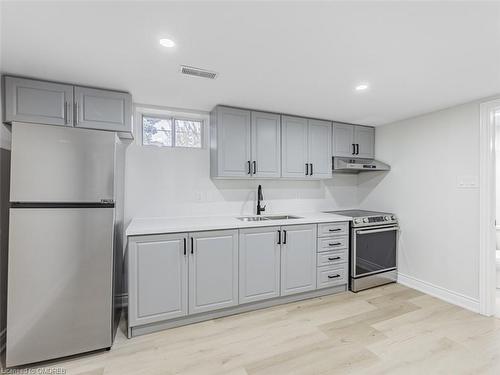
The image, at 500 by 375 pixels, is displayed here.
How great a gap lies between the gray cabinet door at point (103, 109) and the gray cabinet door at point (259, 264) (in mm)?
1647

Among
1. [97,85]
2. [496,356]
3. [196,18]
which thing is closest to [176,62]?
[196,18]

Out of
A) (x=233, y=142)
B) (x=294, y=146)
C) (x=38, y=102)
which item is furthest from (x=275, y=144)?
(x=38, y=102)

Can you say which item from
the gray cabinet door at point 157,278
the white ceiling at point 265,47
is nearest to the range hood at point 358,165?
the white ceiling at point 265,47

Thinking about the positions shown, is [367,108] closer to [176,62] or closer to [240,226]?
[240,226]

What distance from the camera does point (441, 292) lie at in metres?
3.00

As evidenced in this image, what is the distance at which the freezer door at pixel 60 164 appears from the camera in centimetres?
180

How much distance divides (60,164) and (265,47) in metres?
1.76

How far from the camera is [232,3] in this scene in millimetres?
1282

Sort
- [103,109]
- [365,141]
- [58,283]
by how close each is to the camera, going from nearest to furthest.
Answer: [58,283] → [103,109] → [365,141]

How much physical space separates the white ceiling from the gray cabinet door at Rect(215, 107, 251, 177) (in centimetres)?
31

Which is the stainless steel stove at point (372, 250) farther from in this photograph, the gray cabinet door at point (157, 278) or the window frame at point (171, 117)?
the window frame at point (171, 117)

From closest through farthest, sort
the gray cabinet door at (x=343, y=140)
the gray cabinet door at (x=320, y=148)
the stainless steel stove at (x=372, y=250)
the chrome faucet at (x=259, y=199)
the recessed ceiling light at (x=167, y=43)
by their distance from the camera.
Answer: the recessed ceiling light at (x=167, y=43) < the stainless steel stove at (x=372, y=250) < the chrome faucet at (x=259, y=199) < the gray cabinet door at (x=320, y=148) < the gray cabinet door at (x=343, y=140)

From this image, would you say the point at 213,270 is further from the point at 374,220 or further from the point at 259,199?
the point at 374,220

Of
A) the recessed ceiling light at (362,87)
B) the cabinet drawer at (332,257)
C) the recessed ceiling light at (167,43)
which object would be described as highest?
the recessed ceiling light at (362,87)
